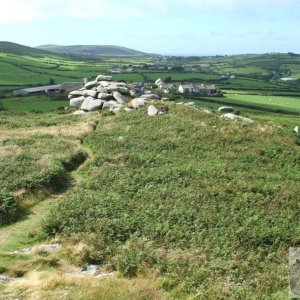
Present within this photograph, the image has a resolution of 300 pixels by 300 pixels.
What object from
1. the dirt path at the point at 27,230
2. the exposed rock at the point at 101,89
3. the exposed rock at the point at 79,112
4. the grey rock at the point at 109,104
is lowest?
the dirt path at the point at 27,230

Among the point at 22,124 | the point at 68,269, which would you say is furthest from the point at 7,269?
the point at 22,124

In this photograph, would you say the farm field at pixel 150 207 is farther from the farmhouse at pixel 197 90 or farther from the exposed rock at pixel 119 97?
the farmhouse at pixel 197 90

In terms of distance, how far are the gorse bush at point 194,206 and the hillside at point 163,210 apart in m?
0.08

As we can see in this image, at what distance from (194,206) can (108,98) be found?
1486 inches

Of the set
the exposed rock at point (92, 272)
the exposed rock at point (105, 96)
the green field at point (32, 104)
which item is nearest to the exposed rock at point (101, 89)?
the exposed rock at point (105, 96)

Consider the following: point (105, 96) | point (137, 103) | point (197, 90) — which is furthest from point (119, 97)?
point (197, 90)

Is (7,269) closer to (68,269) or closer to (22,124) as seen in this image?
(68,269)

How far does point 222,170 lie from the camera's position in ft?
112

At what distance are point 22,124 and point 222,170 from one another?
2915 cm

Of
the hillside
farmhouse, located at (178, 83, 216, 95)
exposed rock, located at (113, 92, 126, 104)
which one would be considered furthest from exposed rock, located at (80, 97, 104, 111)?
farmhouse, located at (178, 83, 216, 95)

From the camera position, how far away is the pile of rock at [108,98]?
57.6 meters

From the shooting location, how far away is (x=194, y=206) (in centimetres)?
2677

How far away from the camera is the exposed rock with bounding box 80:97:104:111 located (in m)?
59.5

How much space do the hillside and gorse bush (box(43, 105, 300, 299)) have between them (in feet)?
0.25
